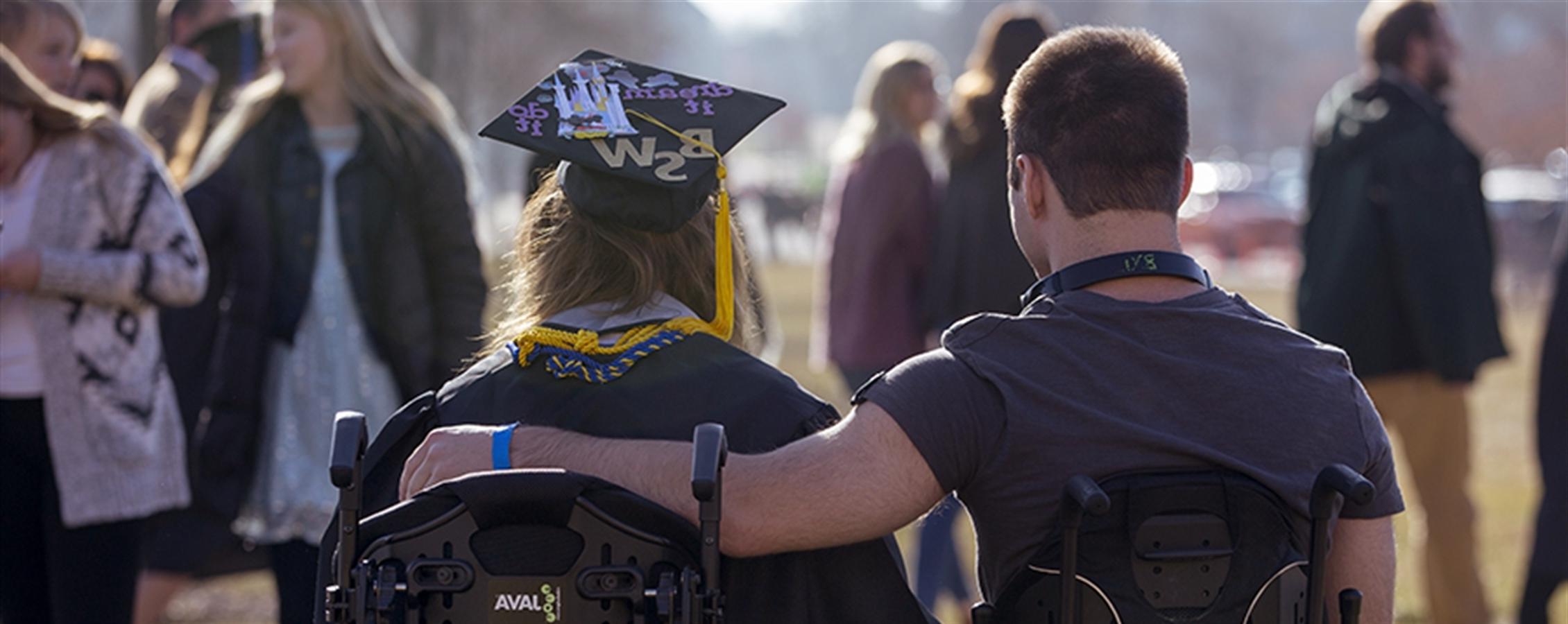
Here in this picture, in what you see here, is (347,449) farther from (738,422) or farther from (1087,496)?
(1087,496)

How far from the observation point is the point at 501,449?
2.53 meters

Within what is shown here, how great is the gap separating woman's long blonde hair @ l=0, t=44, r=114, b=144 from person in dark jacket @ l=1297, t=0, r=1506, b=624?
4.04 metres

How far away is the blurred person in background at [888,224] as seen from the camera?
6551mm

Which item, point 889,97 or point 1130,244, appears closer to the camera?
point 1130,244

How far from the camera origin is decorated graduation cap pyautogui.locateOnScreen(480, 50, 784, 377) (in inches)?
105

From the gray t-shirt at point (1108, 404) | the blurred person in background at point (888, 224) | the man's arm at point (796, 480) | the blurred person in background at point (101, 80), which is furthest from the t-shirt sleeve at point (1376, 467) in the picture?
the blurred person in background at point (101, 80)

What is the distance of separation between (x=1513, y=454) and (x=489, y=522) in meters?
9.53

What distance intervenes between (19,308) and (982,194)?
9.94ft

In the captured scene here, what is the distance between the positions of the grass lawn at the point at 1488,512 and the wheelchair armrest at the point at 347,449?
4.41 metres

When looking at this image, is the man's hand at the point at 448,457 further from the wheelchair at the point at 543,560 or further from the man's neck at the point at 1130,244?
the man's neck at the point at 1130,244

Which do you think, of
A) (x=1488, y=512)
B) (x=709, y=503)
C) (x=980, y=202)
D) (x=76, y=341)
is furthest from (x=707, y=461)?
(x=1488, y=512)

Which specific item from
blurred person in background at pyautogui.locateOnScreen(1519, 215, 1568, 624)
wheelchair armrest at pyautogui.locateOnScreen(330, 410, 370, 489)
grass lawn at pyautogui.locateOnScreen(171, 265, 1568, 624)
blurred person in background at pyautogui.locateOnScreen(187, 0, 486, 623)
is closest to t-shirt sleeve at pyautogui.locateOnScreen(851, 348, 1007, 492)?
wheelchair armrest at pyautogui.locateOnScreen(330, 410, 370, 489)

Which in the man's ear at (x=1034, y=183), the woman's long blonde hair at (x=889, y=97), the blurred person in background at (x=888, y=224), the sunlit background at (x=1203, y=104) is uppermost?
the sunlit background at (x=1203, y=104)

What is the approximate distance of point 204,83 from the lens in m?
5.73
